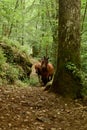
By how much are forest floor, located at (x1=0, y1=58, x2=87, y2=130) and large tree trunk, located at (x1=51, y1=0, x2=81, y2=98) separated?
37cm

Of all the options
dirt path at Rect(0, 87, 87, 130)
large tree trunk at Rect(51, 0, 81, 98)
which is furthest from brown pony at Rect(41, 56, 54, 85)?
large tree trunk at Rect(51, 0, 81, 98)

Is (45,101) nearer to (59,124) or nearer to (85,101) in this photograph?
(85,101)

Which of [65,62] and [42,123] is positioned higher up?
[65,62]

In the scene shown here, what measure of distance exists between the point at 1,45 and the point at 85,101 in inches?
296

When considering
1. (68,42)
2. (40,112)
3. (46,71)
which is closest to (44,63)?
(46,71)

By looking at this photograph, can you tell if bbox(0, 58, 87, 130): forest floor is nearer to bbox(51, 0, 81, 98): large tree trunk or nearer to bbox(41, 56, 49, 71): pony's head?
bbox(51, 0, 81, 98): large tree trunk

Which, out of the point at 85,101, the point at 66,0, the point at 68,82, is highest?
the point at 66,0

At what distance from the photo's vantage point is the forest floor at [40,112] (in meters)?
5.84

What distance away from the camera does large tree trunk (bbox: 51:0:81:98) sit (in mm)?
8125

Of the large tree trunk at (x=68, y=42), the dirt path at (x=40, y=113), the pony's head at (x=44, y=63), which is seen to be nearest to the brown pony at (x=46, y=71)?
the pony's head at (x=44, y=63)

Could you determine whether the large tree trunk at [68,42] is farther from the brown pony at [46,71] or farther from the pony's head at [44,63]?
the brown pony at [46,71]

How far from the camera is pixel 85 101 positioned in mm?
8047

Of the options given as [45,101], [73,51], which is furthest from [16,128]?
[73,51]

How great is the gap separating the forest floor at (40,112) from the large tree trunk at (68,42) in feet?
1.20
